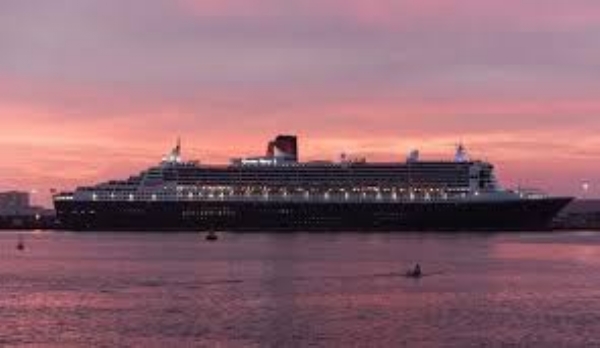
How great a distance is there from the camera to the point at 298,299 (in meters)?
53.7

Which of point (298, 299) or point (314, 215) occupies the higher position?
point (314, 215)

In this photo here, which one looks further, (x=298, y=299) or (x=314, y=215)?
(x=314, y=215)

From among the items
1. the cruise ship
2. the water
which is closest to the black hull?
the cruise ship

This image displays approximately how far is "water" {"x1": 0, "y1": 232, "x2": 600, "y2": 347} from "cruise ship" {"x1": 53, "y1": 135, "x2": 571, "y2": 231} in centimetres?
3613

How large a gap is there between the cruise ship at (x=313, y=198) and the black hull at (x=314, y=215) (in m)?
0.09

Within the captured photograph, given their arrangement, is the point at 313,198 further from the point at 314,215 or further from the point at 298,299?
the point at 298,299

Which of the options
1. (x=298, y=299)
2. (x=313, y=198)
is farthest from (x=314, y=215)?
(x=298, y=299)

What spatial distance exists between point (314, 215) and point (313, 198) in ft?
6.24

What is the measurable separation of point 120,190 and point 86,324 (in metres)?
93.1

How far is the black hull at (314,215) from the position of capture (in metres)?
134

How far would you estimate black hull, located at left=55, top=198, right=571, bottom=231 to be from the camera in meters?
134

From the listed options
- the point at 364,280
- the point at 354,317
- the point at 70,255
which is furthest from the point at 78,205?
the point at 354,317

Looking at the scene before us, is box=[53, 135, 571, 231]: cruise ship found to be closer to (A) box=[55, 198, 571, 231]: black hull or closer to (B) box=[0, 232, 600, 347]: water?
(A) box=[55, 198, 571, 231]: black hull

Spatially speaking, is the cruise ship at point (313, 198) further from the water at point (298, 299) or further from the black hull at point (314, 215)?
the water at point (298, 299)
